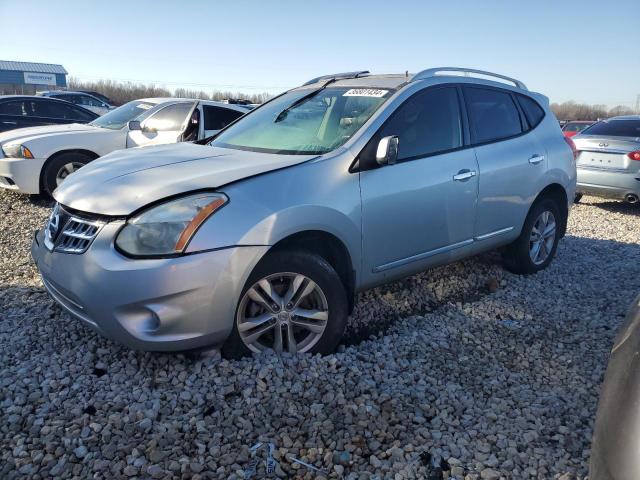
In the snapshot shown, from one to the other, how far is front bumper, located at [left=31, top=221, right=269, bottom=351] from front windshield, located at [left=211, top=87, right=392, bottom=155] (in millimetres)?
1067

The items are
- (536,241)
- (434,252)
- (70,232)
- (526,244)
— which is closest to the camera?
(70,232)

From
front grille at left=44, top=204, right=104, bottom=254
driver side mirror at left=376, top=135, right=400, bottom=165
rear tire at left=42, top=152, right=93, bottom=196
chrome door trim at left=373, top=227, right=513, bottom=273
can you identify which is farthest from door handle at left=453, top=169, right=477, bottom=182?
rear tire at left=42, top=152, right=93, bottom=196

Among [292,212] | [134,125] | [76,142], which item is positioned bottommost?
[292,212]

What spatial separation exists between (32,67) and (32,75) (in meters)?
4.34

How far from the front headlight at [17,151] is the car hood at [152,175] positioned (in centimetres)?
436

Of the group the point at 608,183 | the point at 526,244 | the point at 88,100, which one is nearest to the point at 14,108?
the point at 526,244

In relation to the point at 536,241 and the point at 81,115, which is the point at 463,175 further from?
the point at 81,115

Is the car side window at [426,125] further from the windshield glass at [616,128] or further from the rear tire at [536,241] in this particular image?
the windshield glass at [616,128]

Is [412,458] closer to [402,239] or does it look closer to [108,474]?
[108,474]

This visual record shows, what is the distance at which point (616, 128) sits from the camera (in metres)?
9.08

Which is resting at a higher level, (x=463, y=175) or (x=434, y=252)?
(x=463, y=175)

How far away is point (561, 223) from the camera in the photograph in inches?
206

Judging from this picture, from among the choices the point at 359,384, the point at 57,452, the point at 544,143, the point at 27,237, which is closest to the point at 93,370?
the point at 57,452

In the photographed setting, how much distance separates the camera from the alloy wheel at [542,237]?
16.4 feet
